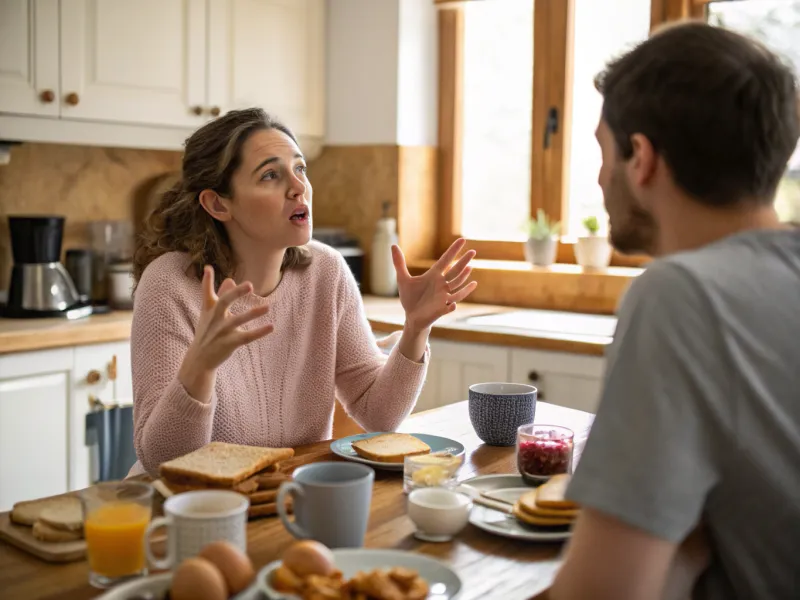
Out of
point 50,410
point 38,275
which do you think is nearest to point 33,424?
point 50,410

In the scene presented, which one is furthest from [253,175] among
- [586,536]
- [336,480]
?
[586,536]

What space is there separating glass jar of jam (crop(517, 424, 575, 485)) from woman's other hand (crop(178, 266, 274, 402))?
433 mm

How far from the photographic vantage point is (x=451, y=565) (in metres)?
1.18

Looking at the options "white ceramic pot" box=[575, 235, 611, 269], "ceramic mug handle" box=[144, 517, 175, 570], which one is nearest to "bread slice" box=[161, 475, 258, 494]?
"ceramic mug handle" box=[144, 517, 175, 570]

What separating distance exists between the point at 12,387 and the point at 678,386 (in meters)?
2.31

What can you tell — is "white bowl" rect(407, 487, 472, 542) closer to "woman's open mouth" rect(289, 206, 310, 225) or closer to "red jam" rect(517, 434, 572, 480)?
"red jam" rect(517, 434, 572, 480)

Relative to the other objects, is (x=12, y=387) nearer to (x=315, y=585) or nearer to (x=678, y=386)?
(x=315, y=585)

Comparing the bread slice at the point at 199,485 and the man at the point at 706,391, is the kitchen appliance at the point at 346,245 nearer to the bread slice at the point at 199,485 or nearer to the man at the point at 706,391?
the bread slice at the point at 199,485

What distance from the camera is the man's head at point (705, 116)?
41.1 inches

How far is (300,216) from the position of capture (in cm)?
202

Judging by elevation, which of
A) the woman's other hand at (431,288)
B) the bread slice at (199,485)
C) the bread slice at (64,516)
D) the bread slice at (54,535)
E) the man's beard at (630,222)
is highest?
the man's beard at (630,222)

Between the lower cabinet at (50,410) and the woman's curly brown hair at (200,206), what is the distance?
3.05ft

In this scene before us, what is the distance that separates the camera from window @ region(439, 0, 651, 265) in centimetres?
370

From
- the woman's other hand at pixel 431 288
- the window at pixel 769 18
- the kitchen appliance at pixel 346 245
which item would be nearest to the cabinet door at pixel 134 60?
the kitchen appliance at pixel 346 245
